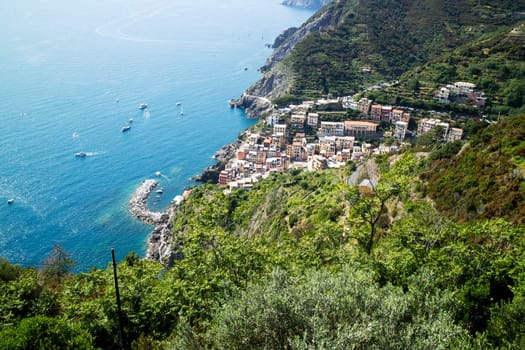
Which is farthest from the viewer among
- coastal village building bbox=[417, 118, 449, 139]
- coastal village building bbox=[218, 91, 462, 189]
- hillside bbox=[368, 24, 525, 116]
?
hillside bbox=[368, 24, 525, 116]

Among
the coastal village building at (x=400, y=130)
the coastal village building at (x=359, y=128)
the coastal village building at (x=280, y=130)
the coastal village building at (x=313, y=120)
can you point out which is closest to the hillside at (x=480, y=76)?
the coastal village building at (x=400, y=130)

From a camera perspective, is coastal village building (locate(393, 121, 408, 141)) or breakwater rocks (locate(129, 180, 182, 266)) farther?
coastal village building (locate(393, 121, 408, 141))

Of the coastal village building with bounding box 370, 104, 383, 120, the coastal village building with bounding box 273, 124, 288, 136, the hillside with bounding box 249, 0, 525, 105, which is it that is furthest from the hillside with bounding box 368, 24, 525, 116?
the coastal village building with bounding box 273, 124, 288, 136

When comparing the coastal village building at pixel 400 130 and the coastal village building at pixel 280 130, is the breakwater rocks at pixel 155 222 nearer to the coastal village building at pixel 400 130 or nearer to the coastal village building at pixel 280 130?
the coastal village building at pixel 280 130

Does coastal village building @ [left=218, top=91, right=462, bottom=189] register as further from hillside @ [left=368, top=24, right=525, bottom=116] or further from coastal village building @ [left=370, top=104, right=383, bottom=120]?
hillside @ [left=368, top=24, right=525, bottom=116]

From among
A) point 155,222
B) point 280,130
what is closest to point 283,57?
point 280,130

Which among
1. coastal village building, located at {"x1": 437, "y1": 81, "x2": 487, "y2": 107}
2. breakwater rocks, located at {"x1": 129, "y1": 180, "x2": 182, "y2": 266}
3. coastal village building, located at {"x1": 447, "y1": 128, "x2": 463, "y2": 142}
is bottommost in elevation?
breakwater rocks, located at {"x1": 129, "y1": 180, "x2": 182, "y2": 266}
